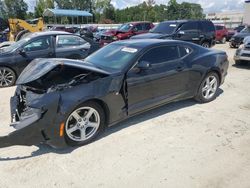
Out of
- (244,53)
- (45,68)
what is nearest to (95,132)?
(45,68)

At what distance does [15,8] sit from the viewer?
67938 mm

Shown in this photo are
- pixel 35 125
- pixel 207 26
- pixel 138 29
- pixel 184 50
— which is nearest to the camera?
pixel 35 125

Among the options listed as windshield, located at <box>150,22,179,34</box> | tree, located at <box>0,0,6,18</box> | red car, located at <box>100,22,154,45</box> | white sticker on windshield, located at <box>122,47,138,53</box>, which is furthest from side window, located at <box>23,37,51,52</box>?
tree, located at <box>0,0,6,18</box>

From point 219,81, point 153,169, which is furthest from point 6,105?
point 219,81

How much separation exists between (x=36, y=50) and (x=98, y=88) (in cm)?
499

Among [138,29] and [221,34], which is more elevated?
[138,29]

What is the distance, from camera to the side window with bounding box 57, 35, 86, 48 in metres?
8.82

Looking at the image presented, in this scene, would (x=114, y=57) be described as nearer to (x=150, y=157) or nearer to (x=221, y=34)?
(x=150, y=157)

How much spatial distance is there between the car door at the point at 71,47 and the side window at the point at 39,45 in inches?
12.1

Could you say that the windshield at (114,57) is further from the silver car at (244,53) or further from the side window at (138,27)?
the side window at (138,27)

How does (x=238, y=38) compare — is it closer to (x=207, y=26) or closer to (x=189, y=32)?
(x=207, y=26)

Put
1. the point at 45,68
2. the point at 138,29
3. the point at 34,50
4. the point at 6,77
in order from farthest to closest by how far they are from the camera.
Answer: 1. the point at 138,29
2. the point at 34,50
3. the point at 6,77
4. the point at 45,68

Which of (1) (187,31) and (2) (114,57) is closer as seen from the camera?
(2) (114,57)

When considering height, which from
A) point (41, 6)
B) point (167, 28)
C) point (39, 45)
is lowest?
point (41, 6)
